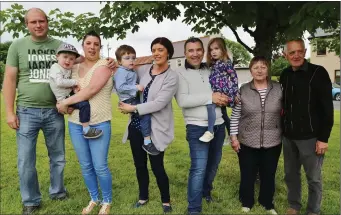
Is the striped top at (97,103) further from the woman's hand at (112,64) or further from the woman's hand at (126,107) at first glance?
the woman's hand at (126,107)

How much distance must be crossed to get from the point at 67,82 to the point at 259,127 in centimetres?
203

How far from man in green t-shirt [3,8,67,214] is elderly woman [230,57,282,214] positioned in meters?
2.09

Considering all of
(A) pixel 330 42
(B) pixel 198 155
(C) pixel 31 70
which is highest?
(A) pixel 330 42

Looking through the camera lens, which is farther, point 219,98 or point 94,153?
point 94,153

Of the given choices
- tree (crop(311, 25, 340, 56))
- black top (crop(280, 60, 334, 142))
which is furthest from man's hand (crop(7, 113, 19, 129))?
tree (crop(311, 25, 340, 56))

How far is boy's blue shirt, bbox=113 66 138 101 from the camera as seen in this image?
10.9 feet

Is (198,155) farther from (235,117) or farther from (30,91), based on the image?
(30,91)

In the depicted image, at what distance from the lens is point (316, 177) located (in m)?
3.36

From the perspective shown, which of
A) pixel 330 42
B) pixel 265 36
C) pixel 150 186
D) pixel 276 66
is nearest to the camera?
Result: pixel 265 36

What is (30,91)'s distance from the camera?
3.57 metres

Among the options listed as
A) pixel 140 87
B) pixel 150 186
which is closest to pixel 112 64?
pixel 140 87

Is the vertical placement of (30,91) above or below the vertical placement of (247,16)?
below

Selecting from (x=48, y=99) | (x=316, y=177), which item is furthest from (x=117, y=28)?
(x=316, y=177)

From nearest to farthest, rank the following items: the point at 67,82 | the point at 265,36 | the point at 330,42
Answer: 1. the point at 67,82
2. the point at 265,36
3. the point at 330,42
